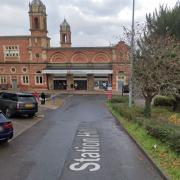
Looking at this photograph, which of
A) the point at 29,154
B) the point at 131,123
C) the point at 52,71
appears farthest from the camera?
the point at 52,71

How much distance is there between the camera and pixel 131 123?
15664 mm

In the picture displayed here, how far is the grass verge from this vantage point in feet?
24.6

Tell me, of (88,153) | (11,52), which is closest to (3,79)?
(11,52)

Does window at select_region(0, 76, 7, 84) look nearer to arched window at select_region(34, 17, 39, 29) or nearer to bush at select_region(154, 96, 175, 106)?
arched window at select_region(34, 17, 39, 29)

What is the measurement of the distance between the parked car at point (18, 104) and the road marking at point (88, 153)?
21.0 ft

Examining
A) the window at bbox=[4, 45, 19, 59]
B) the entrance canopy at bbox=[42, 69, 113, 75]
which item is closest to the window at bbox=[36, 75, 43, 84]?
the entrance canopy at bbox=[42, 69, 113, 75]

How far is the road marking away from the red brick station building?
3990cm

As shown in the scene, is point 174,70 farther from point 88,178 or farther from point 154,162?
point 88,178

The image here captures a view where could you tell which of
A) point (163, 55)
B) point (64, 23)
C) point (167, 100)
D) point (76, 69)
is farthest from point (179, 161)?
point (64, 23)

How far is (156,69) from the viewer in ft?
58.8

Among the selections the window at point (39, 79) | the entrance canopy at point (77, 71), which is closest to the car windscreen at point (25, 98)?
the entrance canopy at point (77, 71)

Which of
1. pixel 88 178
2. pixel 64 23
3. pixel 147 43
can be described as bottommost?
pixel 88 178

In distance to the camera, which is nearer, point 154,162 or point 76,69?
point 154,162

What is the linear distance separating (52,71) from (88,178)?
153 ft
